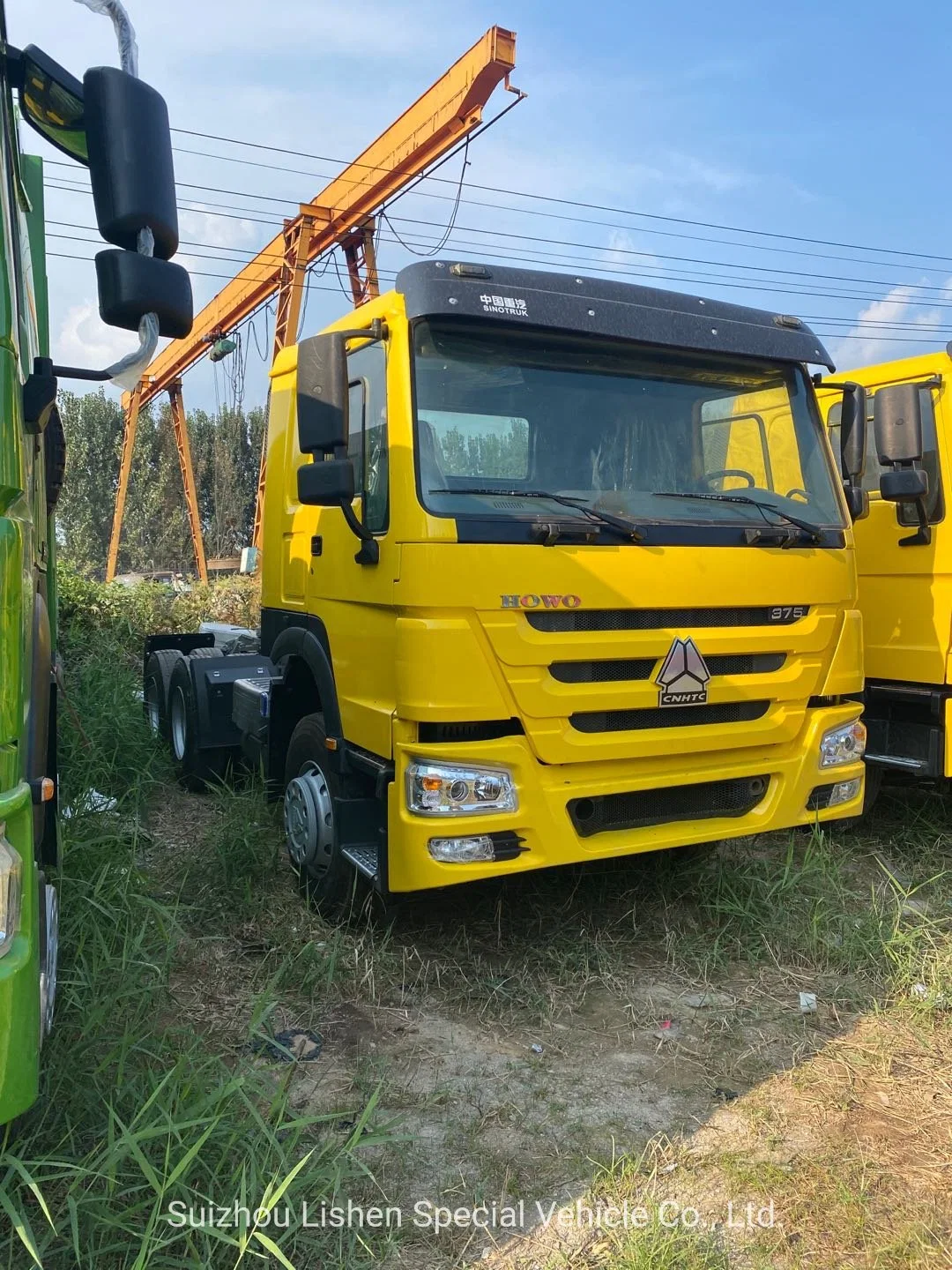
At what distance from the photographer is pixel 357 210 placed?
13.9 meters

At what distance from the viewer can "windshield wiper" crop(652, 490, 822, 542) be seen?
3762mm

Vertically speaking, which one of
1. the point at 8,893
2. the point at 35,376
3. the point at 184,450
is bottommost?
the point at 8,893

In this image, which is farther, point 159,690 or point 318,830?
point 159,690

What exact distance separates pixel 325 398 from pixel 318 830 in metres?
1.74

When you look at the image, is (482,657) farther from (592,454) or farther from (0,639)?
(0,639)

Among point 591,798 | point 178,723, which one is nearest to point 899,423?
point 591,798

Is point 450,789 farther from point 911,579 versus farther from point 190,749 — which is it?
point 190,749

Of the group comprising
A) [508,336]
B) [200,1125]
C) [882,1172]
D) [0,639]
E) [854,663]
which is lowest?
[882,1172]

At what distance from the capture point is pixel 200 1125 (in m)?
2.38

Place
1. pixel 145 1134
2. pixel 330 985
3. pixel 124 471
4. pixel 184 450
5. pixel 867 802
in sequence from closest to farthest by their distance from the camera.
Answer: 1. pixel 145 1134
2. pixel 330 985
3. pixel 867 802
4. pixel 124 471
5. pixel 184 450

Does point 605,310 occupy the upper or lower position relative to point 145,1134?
upper

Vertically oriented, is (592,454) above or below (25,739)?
above

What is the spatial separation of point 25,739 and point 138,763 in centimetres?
426

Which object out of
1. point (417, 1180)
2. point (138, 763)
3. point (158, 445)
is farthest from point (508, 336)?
point (158, 445)
